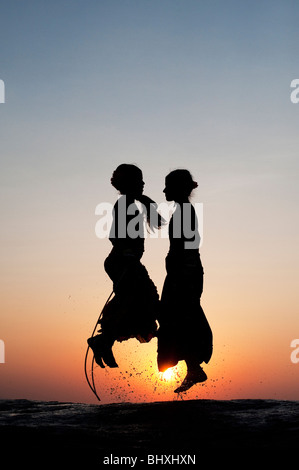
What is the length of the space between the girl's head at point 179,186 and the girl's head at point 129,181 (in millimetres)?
411

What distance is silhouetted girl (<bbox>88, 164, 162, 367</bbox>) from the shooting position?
8.22m

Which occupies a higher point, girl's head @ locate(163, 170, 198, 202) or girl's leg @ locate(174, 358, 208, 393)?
girl's head @ locate(163, 170, 198, 202)

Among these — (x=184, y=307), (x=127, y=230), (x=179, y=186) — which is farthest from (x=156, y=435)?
(x=179, y=186)

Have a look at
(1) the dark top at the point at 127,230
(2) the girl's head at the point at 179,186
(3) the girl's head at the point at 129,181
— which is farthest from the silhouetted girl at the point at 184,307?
(3) the girl's head at the point at 129,181

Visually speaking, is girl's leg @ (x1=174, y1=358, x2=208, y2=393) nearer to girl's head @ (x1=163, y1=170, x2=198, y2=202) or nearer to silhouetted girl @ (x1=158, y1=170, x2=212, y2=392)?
silhouetted girl @ (x1=158, y1=170, x2=212, y2=392)

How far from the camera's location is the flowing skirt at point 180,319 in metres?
8.28

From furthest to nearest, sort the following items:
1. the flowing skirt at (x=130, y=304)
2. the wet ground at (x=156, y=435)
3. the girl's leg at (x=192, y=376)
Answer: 1. the flowing skirt at (x=130, y=304)
2. the girl's leg at (x=192, y=376)
3. the wet ground at (x=156, y=435)

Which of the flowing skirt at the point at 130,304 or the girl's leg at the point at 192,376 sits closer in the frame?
the girl's leg at the point at 192,376

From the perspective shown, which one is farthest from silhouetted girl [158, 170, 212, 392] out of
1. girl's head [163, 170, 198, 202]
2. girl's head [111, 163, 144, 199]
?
girl's head [111, 163, 144, 199]

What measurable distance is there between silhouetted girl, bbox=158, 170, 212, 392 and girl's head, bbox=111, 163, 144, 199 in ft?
2.24

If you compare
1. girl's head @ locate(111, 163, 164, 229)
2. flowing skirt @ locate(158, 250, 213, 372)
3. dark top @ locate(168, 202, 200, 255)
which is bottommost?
flowing skirt @ locate(158, 250, 213, 372)

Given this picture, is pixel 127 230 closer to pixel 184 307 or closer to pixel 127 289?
pixel 127 289

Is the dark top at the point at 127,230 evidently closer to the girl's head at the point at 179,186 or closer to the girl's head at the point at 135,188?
the girl's head at the point at 135,188

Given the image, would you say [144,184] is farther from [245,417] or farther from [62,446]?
[62,446]
